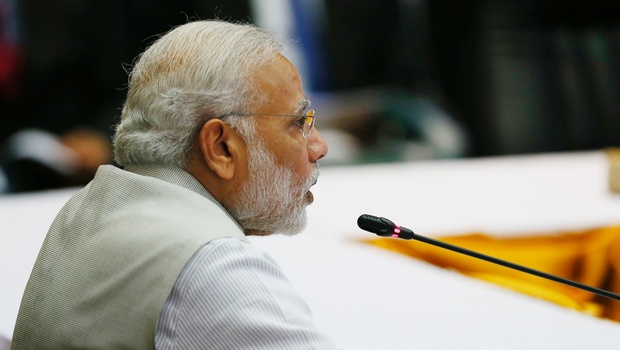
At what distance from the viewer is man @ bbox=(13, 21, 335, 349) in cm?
98

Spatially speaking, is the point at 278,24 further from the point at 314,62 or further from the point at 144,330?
the point at 144,330

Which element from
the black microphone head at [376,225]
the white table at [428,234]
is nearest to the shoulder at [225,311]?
the black microphone head at [376,225]

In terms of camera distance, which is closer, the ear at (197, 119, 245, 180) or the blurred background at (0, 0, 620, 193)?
the ear at (197, 119, 245, 180)

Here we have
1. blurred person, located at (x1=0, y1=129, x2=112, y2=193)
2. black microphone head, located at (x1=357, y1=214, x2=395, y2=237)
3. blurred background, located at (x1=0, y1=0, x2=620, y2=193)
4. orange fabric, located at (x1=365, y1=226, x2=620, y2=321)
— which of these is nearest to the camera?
black microphone head, located at (x1=357, y1=214, x2=395, y2=237)

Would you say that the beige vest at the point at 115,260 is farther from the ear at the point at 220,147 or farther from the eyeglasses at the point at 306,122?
the eyeglasses at the point at 306,122

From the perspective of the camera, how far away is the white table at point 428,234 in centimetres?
148

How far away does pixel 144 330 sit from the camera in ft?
3.27

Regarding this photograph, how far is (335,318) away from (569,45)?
10.7 ft

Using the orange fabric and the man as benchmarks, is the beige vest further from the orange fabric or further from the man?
the orange fabric

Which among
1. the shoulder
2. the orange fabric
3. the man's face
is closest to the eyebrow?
the man's face

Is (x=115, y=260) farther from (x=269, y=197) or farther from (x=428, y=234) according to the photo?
(x=428, y=234)

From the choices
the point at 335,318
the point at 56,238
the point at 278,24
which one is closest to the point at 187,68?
the point at 56,238

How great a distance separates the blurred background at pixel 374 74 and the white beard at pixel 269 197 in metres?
2.48

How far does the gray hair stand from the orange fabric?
86 centimetres
